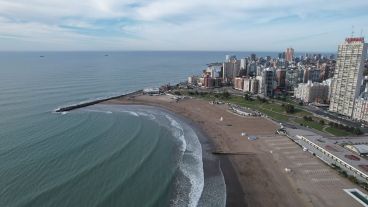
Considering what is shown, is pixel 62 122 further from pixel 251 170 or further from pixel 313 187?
pixel 313 187

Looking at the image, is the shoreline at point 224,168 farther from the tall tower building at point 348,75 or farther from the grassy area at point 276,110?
the tall tower building at point 348,75

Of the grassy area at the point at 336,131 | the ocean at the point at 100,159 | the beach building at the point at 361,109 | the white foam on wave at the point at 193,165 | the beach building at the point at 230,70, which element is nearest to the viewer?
the ocean at the point at 100,159

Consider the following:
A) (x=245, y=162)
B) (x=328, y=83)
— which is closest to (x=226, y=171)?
(x=245, y=162)

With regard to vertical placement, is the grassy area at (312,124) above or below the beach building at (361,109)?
below

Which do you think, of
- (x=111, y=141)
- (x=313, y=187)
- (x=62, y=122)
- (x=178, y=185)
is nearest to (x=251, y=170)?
(x=313, y=187)

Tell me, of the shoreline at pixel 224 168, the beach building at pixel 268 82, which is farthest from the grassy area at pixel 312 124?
the beach building at pixel 268 82

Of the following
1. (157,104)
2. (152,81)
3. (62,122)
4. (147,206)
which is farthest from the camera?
(152,81)

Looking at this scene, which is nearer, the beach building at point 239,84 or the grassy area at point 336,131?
the grassy area at point 336,131

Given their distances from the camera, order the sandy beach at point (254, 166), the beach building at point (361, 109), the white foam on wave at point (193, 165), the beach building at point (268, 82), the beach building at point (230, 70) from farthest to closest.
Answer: the beach building at point (230, 70) < the beach building at point (268, 82) < the beach building at point (361, 109) < the white foam on wave at point (193, 165) < the sandy beach at point (254, 166)
